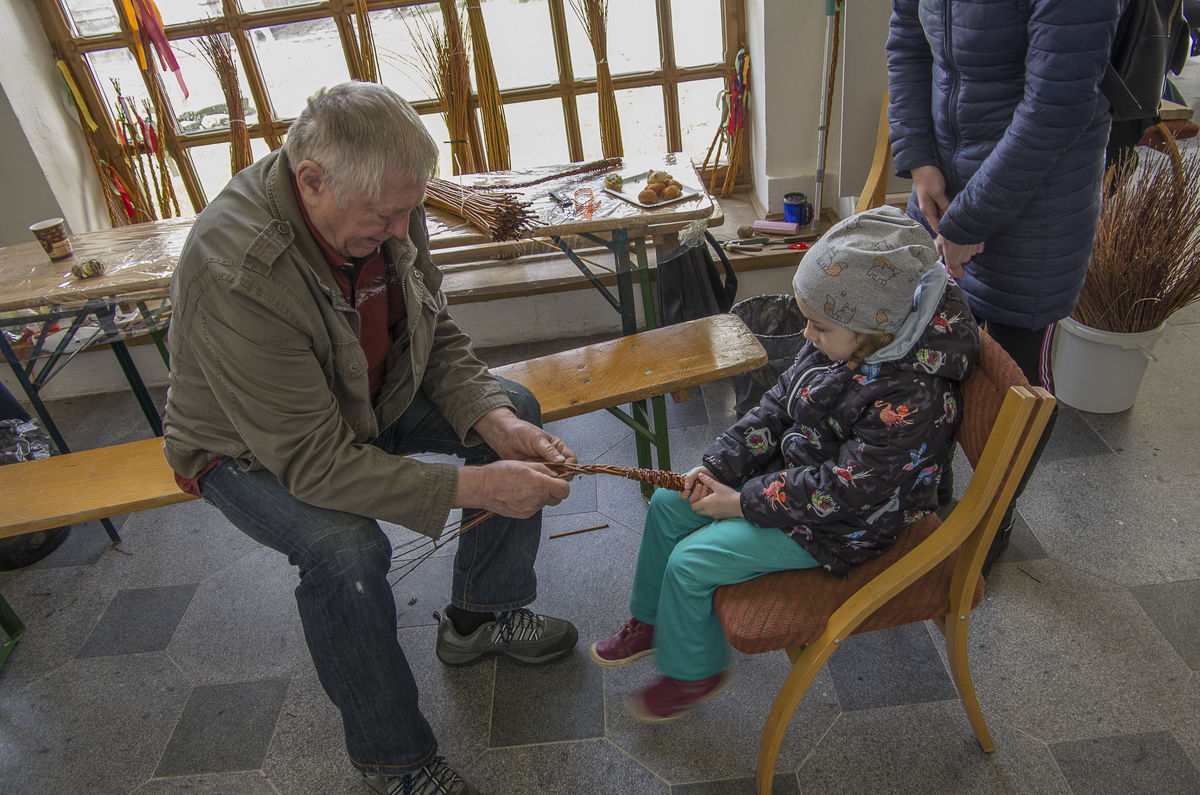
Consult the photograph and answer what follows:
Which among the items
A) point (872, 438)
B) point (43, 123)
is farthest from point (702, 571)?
point (43, 123)

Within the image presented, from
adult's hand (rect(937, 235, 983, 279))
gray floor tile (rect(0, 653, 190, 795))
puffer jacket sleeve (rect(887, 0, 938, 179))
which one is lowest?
gray floor tile (rect(0, 653, 190, 795))

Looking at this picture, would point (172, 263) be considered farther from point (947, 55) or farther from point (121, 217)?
point (947, 55)

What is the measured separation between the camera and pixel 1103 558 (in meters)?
1.99

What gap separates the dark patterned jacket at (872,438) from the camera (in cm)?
131

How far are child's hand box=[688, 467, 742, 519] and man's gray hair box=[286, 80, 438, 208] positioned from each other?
82cm

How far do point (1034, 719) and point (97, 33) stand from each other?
14.3ft

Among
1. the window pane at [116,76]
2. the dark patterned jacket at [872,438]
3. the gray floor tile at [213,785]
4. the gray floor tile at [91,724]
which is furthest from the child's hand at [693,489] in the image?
the window pane at [116,76]

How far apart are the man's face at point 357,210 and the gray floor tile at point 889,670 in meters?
1.39

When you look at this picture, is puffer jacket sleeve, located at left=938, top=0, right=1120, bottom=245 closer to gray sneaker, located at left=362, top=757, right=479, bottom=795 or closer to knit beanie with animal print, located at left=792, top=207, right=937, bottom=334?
knit beanie with animal print, located at left=792, top=207, right=937, bottom=334

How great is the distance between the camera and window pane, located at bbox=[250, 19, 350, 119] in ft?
11.4

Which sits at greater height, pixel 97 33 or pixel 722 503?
pixel 97 33

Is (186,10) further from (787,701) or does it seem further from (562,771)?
(787,701)

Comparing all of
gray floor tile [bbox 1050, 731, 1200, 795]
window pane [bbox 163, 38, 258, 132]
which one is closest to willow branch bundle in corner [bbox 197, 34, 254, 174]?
window pane [bbox 163, 38, 258, 132]

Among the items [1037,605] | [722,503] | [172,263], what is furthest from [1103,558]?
[172,263]
